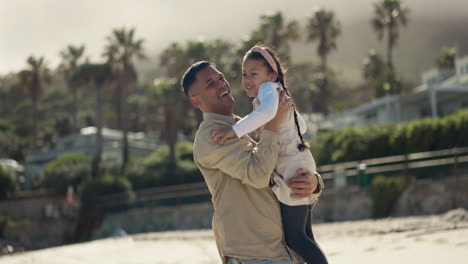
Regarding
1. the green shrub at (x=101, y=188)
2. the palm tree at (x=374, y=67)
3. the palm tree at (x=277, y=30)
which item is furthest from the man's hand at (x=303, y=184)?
the palm tree at (x=374, y=67)

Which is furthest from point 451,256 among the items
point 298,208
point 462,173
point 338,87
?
point 338,87

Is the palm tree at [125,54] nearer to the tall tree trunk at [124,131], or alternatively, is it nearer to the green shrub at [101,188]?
the tall tree trunk at [124,131]

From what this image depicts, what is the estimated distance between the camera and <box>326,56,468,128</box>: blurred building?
33.8 meters

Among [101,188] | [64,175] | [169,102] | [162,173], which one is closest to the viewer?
[101,188]

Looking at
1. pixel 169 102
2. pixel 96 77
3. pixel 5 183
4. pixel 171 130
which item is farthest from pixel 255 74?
pixel 96 77

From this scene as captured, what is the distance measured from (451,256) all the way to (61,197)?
107 feet

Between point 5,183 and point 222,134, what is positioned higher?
point 222,134

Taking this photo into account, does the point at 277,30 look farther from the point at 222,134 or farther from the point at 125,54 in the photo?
the point at 222,134

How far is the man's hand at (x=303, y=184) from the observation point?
314 centimetres

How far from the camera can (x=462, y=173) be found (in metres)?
17.4

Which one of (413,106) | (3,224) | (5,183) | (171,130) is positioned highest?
→ (171,130)

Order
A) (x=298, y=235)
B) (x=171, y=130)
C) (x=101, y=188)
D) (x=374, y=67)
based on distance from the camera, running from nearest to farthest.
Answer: (x=298, y=235) < (x=101, y=188) < (x=171, y=130) < (x=374, y=67)

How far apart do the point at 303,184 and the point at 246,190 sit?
0.95 ft

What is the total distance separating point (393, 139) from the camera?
88.1 feet
